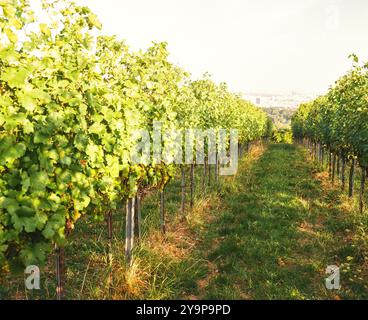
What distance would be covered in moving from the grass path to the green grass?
2 centimetres

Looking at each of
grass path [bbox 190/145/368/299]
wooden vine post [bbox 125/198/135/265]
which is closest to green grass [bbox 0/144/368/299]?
grass path [bbox 190/145/368/299]

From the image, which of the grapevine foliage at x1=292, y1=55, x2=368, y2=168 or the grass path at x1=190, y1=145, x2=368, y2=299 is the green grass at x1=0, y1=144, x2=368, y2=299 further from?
the grapevine foliage at x1=292, y1=55, x2=368, y2=168

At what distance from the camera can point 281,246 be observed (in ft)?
29.4

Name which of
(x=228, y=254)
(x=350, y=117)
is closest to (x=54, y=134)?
(x=228, y=254)

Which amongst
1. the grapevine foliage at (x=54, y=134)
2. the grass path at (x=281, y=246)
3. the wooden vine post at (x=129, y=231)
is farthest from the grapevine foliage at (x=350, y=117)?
the grapevine foliage at (x=54, y=134)

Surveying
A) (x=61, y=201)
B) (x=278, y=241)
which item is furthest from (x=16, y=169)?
(x=278, y=241)

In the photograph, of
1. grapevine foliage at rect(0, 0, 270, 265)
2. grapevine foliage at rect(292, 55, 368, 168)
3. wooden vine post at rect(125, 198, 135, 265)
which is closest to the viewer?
grapevine foliage at rect(0, 0, 270, 265)

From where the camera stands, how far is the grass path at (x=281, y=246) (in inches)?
276

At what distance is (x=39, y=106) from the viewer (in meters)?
3.95

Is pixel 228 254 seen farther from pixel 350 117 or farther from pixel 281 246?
pixel 350 117

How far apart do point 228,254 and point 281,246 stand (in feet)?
4.43

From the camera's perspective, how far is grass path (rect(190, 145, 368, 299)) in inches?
→ 276

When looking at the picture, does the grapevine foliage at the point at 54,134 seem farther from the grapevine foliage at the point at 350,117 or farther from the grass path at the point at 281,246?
the grapevine foliage at the point at 350,117

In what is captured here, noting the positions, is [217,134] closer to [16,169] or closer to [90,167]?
[90,167]
